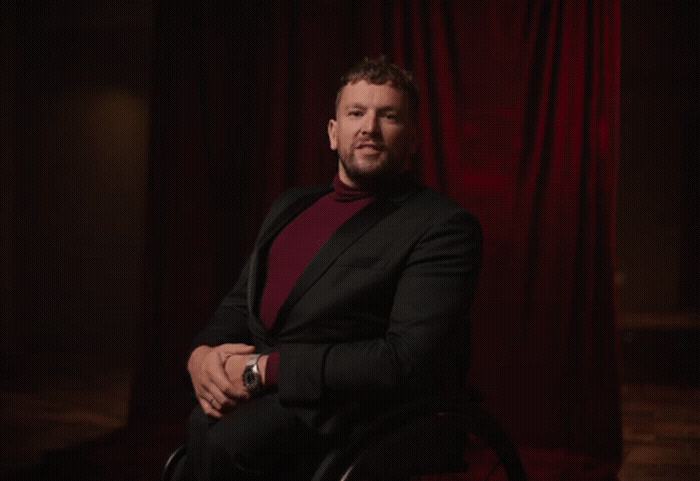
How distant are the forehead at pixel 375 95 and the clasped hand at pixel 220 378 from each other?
604 mm

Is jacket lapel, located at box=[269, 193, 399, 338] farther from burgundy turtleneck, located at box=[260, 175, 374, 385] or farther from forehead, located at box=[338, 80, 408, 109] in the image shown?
forehead, located at box=[338, 80, 408, 109]

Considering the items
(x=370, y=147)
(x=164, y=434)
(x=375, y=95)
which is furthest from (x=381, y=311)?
(x=164, y=434)

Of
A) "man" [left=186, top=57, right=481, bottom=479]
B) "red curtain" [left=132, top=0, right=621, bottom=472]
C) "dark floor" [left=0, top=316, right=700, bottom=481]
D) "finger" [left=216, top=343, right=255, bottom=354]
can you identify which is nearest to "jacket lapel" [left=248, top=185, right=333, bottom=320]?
"man" [left=186, top=57, right=481, bottom=479]

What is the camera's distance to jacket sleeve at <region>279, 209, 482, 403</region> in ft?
4.36

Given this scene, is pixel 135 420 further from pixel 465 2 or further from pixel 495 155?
pixel 465 2

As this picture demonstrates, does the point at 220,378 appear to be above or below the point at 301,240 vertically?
below

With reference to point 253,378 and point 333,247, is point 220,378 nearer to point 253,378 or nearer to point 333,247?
point 253,378

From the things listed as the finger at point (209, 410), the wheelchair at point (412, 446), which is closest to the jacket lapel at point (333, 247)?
the finger at point (209, 410)

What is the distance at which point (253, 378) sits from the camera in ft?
4.56

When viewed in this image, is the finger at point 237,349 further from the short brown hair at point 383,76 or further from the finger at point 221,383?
the short brown hair at point 383,76

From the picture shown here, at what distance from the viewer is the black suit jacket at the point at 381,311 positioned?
4.37ft

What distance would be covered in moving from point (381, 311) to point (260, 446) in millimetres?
380

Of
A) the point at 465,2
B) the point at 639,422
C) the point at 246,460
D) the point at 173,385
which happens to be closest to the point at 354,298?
the point at 246,460

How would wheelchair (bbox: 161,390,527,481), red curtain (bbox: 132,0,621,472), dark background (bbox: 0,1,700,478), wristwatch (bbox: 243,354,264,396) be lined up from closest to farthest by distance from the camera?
wheelchair (bbox: 161,390,527,481) → wristwatch (bbox: 243,354,264,396) → red curtain (bbox: 132,0,621,472) → dark background (bbox: 0,1,700,478)
